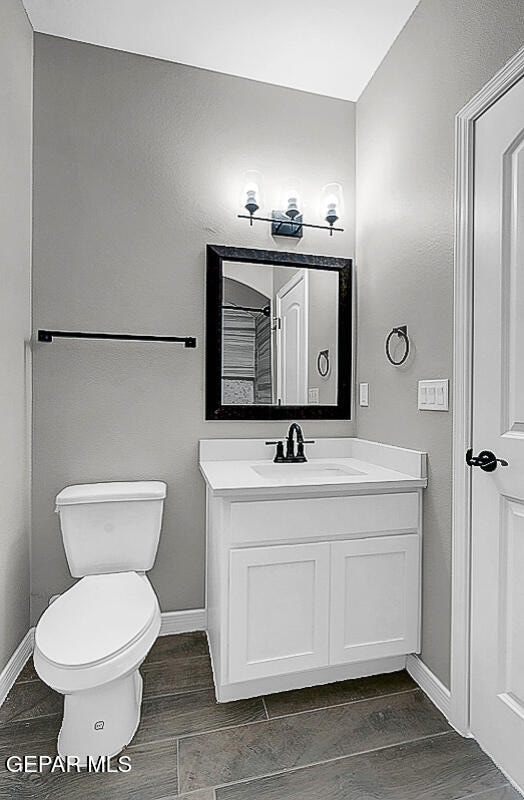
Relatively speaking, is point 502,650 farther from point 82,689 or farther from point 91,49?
point 91,49

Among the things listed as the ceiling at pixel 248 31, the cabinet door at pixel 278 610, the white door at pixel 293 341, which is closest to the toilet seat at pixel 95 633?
the cabinet door at pixel 278 610

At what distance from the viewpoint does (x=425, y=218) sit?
1.91 m

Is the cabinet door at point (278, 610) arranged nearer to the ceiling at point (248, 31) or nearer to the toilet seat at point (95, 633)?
the toilet seat at point (95, 633)

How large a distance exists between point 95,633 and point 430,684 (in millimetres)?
1238

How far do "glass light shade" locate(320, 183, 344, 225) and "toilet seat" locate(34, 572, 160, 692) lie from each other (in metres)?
1.89

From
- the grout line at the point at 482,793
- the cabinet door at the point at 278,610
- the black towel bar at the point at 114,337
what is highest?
the black towel bar at the point at 114,337

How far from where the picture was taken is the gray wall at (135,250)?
7.15ft

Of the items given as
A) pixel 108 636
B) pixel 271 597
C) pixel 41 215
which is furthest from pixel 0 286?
pixel 271 597

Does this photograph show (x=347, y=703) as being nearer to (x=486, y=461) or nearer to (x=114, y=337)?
(x=486, y=461)

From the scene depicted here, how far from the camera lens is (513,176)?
144 centimetres

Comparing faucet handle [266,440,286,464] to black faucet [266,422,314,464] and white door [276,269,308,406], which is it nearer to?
black faucet [266,422,314,464]

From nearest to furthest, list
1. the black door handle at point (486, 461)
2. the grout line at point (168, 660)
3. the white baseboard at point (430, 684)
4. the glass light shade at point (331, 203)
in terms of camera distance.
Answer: the black door handle at point (486, 461) < the white baseboard at point (430, 684) < the grout line at point (168, 660) < the glass light shade at point (331, 203)

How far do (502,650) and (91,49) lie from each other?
9.40ft

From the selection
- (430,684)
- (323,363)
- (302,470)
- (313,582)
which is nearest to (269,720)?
(313,582)
